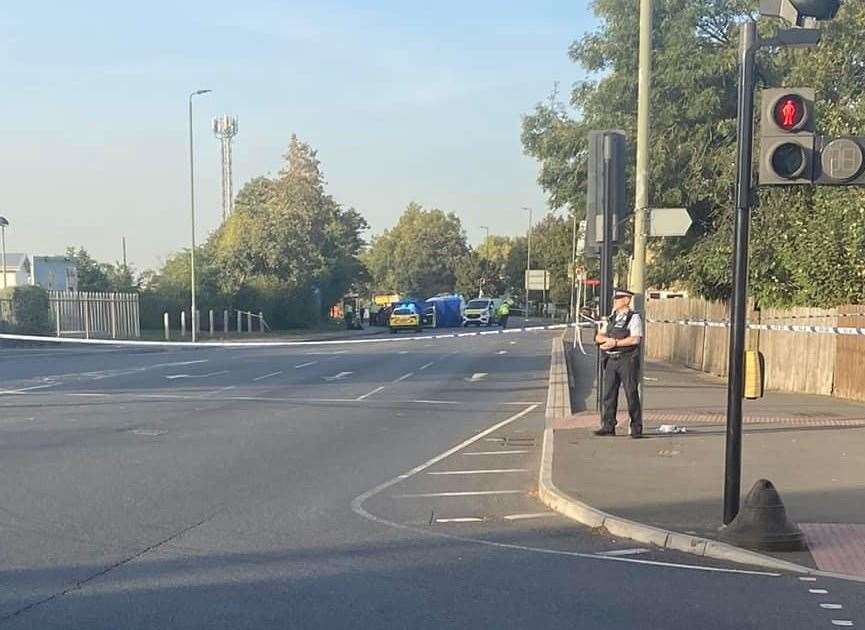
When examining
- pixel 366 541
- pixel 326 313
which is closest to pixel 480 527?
pixel 366 541

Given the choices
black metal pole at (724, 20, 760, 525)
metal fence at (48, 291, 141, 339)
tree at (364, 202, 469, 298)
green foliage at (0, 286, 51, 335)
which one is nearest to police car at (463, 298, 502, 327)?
metal fence at (48, 291, 141, 339)

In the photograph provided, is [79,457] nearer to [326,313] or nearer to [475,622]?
[475,622]

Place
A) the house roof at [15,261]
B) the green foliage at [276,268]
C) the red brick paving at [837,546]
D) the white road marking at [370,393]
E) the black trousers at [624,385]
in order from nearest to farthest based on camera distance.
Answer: the red brick paving at [837,546] → the black trousers at [624,385] → the white road marking at [370,393] → the green foliage at [276,268] → the house roof at [15,261]

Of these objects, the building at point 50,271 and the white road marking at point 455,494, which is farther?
the building at point 50,271

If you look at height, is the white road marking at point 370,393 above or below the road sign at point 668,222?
below

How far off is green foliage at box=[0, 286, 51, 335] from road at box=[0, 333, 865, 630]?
25.2 m

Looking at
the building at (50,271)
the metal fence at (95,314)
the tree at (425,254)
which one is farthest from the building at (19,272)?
the tree at (425,254)

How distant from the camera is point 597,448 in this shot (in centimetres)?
1162

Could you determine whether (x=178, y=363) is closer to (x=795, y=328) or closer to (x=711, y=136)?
(x=711, y=136)

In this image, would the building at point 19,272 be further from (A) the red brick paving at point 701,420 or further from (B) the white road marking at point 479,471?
(B) the white road marking at point 479,471

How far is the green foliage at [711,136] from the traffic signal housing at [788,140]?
1037 cm

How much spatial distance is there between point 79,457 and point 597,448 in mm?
6029

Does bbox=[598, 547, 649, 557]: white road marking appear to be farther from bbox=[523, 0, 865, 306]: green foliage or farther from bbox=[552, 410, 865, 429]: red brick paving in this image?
bbox=[523, 0, 865, 306]: green foliage

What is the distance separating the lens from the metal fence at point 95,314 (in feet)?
136
